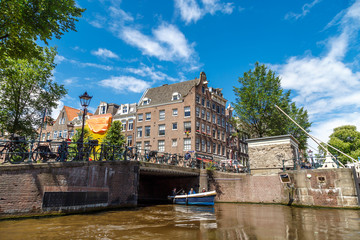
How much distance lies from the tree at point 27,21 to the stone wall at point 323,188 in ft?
61.2

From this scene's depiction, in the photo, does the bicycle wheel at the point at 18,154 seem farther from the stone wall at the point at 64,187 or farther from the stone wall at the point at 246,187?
the stone wall at the point at 246,187

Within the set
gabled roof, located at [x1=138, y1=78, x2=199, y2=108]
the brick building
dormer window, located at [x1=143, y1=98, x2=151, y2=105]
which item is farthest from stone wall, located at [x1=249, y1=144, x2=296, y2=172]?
dormer window, located at [x1=143, y1=98, x2=151, y2=105]

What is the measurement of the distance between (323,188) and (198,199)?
9260mm

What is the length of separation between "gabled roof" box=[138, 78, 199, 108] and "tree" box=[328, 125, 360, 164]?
30.1 m

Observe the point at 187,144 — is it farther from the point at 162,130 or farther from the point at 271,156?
the point at 271,156

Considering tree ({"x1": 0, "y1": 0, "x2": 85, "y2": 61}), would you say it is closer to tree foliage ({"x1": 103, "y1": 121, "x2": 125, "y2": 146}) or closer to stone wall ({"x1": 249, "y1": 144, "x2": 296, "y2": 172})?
stone wall ({"x1": 249, "y1": 144, "x2": 296, "y2": 172})

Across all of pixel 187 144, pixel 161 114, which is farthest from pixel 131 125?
pixel 187 144

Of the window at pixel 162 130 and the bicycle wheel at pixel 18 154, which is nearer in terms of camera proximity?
the bicycle wheel at pixel 18 154

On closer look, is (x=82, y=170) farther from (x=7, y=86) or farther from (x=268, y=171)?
(x=268, y=171)

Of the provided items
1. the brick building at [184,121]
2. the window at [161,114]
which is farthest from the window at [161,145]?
the window at [161,114]

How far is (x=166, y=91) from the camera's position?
4094 cm

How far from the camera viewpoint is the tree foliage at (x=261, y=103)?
86.9 ft

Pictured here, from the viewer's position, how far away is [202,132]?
3609 centimetres

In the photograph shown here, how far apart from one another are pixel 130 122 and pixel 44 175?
30420 millimetres
